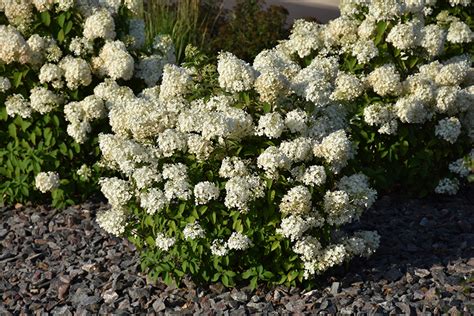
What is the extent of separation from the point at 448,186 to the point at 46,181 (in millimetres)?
2796

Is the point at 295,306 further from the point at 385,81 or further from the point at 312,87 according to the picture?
the point at 385,81

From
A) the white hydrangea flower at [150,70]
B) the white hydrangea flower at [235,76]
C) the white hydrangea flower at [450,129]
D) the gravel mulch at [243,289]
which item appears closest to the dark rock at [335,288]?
the gravel mulch at [243,289]

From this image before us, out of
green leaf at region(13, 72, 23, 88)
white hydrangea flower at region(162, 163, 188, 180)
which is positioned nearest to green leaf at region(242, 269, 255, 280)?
white hydrangea flower at region(162, 163, 188, 180)

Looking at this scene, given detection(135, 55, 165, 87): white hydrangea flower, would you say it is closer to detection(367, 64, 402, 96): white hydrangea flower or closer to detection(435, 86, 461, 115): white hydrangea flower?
detection(367, 64, 402, 96): white hydrangea flower

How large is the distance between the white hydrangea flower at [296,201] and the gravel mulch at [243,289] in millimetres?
558

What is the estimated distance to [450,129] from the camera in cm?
609

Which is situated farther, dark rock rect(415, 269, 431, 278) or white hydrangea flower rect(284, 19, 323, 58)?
white hydrangea flower rect(284, 19, 323, 58)

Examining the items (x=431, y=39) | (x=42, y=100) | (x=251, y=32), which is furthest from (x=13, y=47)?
(x=251, y=32)

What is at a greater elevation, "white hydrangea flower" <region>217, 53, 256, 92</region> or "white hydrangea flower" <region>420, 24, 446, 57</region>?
"white hydrangea flower" <region>217, 53, 256, 92</region>

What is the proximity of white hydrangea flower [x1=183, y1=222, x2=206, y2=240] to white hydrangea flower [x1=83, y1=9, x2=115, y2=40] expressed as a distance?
199 cm

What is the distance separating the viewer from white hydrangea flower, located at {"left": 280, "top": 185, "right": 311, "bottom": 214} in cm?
457

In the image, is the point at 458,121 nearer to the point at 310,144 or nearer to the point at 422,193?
the point at 422,193

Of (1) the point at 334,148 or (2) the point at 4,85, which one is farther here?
(2) the point at 4,85

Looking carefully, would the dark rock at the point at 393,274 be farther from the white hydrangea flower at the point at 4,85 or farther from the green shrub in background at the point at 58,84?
the white hydrangea flower at the point at 4,85
